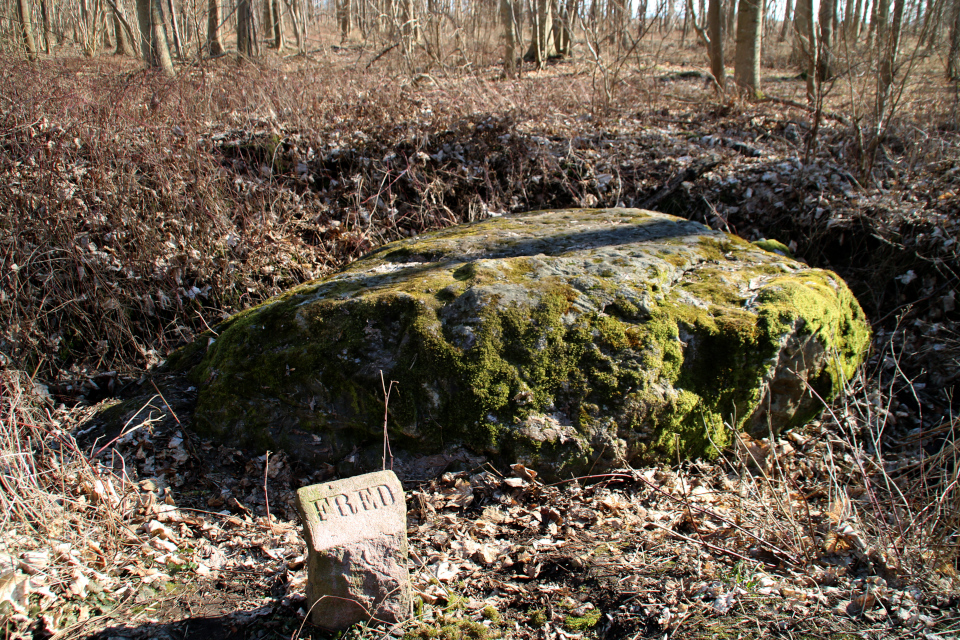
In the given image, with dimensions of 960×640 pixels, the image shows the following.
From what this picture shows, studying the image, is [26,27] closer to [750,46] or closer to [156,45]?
[156,45]

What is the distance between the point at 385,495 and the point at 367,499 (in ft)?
0.24

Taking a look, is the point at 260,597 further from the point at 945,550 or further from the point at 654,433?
the point at 945,550

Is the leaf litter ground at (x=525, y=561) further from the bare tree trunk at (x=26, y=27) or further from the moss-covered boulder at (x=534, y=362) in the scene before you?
the bare tree trunk at (x=26, y=27)

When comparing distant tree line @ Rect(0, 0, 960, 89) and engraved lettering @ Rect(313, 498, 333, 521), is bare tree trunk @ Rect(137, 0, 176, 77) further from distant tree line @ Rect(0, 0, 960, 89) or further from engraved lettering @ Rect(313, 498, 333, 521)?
engraved lettering @ Rect(313, 498, 333, 521)

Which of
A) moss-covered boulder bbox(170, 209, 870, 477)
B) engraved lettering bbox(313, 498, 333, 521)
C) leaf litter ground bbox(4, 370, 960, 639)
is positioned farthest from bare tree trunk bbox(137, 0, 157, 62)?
engraved lettering bbox(313, 498, 333, 521)

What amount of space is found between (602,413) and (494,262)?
135cm

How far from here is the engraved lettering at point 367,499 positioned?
2193 mm

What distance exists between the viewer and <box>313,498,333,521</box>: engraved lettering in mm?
2123

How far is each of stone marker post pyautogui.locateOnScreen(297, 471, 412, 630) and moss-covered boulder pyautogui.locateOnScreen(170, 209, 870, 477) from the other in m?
1.08

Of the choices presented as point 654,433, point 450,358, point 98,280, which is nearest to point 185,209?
point 98,280

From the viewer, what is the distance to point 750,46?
1036 cm

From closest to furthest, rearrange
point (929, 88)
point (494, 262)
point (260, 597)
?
point (260, 597)
point (494, 262)
point (929, 88)

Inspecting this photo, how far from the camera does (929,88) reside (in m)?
8.55

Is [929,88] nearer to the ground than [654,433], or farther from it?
farther from it
